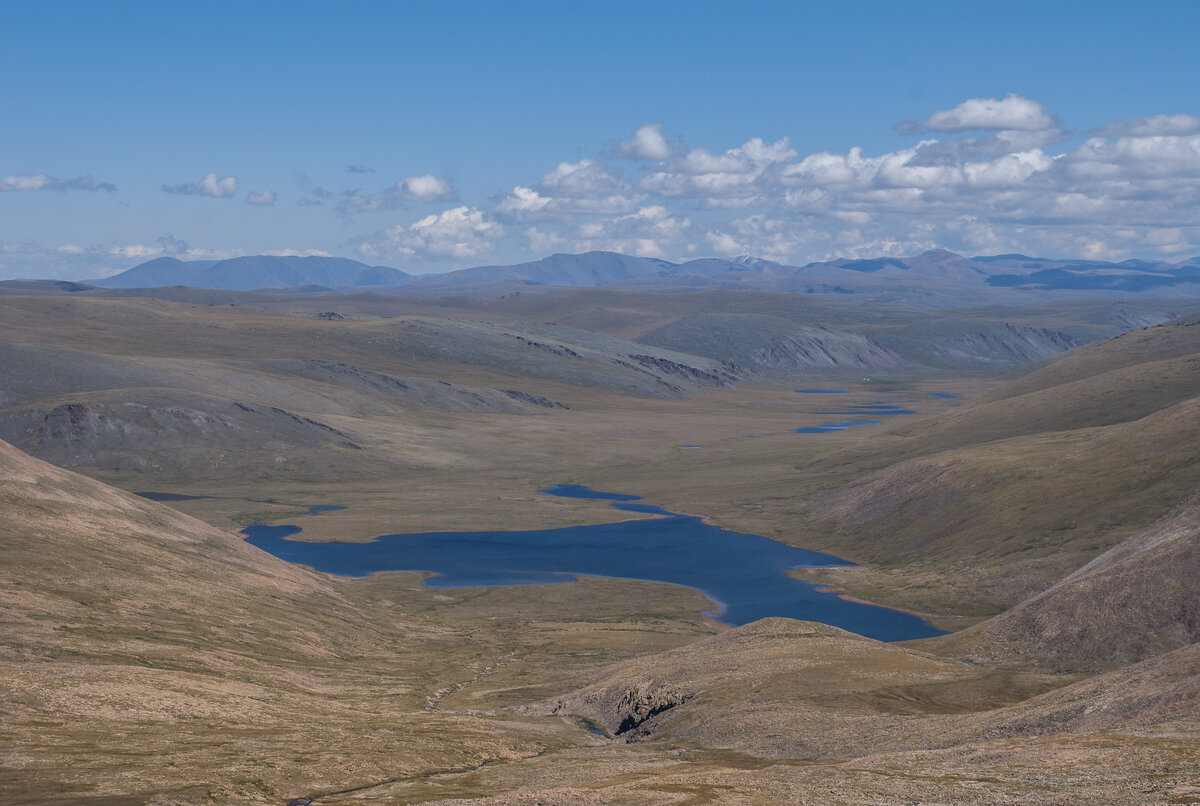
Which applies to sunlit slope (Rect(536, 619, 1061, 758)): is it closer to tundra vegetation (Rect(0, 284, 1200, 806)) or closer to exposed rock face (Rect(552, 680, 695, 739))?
exposed rock face (Rect(552, 680, 695, 739))

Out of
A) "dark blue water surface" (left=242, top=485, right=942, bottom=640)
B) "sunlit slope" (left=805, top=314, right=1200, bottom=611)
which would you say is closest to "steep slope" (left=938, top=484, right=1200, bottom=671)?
"sunlit slope" (left=805, top=314, right=1200, bottom=611)

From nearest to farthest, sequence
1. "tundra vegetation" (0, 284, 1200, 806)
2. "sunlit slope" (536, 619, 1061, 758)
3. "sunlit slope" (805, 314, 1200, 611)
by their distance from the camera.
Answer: "tundra vegetation" (0, 284, 1200, 806) < "sunlit slope" (536, 619, 1061, 758) < "sunlit slope" (805, 314, 1200, 611)

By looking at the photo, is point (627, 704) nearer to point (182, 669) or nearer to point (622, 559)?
point (182, 669)

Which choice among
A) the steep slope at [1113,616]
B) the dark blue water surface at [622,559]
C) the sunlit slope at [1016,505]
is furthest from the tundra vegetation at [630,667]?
the dark blue water surface at [622,559]

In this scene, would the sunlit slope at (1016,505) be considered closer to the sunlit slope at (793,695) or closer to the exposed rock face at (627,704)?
the sunlit slope at (793,695)

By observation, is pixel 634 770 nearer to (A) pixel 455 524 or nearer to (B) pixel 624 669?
(B) pixel 624 669

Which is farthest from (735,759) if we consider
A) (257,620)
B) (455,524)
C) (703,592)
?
(455,524)
